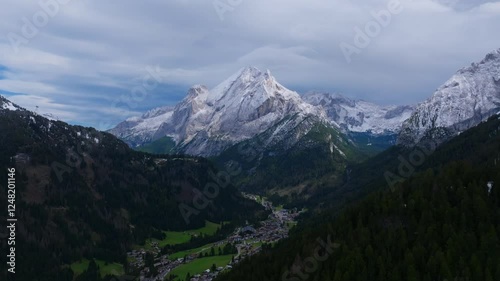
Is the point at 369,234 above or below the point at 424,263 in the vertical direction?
above

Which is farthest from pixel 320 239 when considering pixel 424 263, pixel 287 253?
pixel 424 263

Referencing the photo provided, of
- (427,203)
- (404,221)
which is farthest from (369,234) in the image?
(427,203)

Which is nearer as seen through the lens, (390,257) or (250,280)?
(390,257)

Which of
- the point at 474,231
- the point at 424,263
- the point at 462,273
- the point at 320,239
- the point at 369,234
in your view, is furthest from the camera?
the point at 320,239

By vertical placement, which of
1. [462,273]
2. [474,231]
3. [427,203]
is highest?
[427,203]

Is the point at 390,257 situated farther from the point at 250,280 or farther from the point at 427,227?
the point at 250,280

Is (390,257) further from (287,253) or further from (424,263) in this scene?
(287,253)

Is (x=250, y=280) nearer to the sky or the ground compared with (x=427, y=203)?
nearer to the ground

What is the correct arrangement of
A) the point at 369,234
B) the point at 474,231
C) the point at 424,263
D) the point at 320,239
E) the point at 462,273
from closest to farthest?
1. the point at 462,273
2. the point at 424,263
3. the point at 474,231
4. the point at 369,234
5. the point at 320,239

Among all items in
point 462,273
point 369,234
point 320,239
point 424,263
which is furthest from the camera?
point 320,239
